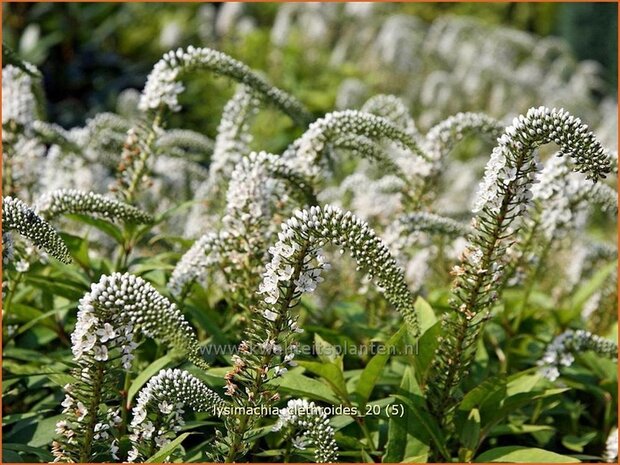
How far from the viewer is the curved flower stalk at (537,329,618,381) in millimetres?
3729

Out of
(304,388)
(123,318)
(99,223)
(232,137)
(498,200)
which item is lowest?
(304,388)

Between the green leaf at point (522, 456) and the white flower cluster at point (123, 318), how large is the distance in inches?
52.5

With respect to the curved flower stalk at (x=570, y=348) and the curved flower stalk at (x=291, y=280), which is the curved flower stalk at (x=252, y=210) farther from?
the curved flower stalk at (x=570, y=348)

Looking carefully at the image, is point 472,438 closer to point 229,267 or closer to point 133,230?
point 229,267

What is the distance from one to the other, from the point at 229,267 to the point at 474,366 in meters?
1.27

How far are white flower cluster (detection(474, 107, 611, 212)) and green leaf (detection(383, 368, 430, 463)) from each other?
2.84 ft

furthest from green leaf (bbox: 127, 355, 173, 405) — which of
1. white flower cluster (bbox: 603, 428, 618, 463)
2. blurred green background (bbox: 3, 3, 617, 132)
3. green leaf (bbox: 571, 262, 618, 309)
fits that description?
blurred green background (bbox: 3, 3, 617, 132)

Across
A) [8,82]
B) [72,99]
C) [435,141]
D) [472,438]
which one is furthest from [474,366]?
[72,99]

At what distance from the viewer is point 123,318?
2607 mm

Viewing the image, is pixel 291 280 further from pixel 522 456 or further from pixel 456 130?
pixel 456 130

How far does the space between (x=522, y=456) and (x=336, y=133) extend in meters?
1.52

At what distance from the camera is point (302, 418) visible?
2.85 meters

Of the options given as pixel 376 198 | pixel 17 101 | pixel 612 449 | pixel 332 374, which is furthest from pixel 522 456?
pixel 17 101

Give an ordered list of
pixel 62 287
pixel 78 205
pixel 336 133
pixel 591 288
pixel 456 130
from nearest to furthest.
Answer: pixel 78 205 → pixel 336 133 → pixel 62 287 → pixel 456 130 → pixel 591 288
